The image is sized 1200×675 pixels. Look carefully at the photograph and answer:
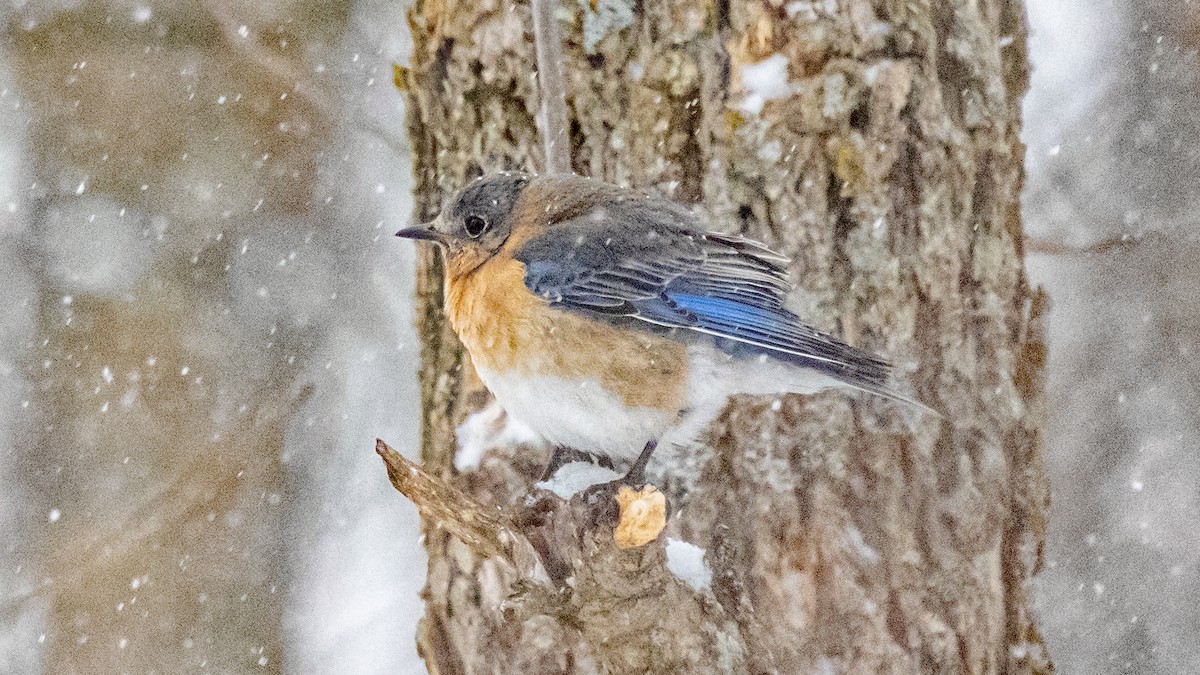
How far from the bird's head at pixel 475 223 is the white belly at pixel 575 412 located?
458 mm

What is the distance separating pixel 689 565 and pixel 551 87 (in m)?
1.51

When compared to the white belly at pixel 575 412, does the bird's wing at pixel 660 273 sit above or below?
above

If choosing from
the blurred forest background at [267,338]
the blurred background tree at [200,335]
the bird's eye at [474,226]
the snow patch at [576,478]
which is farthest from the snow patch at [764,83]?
the blurred background tree at [200,335]

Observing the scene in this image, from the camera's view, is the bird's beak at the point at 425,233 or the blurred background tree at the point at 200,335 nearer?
the bird's beak at the point at 425,233

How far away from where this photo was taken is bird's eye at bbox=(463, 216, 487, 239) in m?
3.41

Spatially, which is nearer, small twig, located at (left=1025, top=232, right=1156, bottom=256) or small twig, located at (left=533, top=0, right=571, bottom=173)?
small twig, located at (left=533, top=0, right=571, bottom=173)

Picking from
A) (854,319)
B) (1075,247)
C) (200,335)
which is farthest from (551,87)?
(200,335)

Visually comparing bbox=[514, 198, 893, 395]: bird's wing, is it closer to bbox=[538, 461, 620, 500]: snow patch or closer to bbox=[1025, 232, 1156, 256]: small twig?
bbox=[538, 461, 620, 500]: snow patch

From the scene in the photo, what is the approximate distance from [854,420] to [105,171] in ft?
16.7

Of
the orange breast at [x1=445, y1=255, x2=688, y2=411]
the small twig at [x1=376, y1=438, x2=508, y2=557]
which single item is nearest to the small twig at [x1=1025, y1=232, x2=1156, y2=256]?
the orange breast at [x1=445, y1=255, x2=688, y2=411]

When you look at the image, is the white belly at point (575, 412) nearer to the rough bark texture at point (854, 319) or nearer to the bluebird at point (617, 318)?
the bluebird at point (617, 318)

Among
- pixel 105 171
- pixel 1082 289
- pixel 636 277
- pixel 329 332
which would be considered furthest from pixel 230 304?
pixel 1082 289

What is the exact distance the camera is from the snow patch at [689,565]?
303 centimetres

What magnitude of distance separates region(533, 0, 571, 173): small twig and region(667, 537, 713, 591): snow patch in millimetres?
1283
